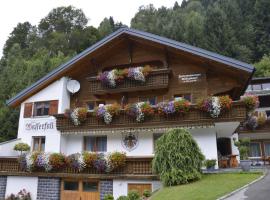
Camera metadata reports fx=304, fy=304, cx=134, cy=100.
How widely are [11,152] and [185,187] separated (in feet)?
47.5

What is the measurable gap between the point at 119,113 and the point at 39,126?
6507 mm

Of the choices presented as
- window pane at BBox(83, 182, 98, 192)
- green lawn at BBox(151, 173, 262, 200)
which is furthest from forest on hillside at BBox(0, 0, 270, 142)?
green lawn at BBox(151, 173, 262, 200)

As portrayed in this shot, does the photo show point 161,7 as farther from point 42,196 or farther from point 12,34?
point 42,196

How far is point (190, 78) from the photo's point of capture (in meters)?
20.1

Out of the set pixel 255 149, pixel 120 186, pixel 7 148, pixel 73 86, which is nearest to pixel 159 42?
pixel 73 86

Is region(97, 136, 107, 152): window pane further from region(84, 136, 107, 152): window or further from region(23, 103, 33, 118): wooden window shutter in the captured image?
region(23, 103, 33, 118): wooden window shutter

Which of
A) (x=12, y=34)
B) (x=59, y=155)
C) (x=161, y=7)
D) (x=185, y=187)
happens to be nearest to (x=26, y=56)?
(x=12, y=34)

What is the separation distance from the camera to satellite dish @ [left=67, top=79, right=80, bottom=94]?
72.6 feet

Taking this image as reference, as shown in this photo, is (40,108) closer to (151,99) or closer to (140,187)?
(151,99)

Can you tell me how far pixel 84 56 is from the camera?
21766 mm

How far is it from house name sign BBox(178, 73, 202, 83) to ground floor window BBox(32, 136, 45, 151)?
10667 millimetres

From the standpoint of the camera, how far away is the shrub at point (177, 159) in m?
14.1

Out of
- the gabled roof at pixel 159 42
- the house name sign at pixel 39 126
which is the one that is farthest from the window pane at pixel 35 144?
the gabled roof at pixel 159 42

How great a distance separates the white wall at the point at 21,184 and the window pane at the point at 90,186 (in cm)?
336
